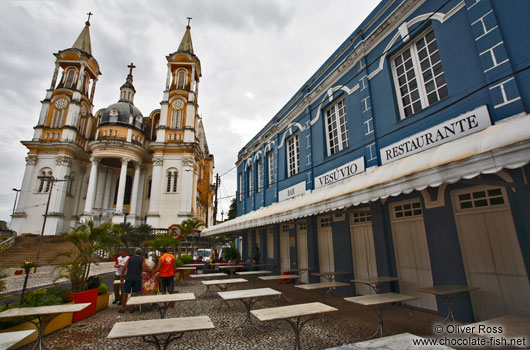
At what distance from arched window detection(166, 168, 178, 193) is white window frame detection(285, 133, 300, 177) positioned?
21.4 meters

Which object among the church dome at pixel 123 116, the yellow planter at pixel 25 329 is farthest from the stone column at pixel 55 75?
the yellow planter at pixel 25 329

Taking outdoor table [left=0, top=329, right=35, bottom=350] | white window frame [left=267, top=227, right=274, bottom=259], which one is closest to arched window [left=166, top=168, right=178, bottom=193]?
white window frame [left=267, top=227, right=274, bottom=259]

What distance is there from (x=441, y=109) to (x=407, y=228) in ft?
9.54

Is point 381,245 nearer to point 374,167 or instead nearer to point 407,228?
point 407,228

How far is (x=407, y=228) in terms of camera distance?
6566 mm

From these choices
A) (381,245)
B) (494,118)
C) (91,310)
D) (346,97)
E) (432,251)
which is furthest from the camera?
(346,97)

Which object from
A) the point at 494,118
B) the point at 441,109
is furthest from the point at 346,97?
the point at 494,118

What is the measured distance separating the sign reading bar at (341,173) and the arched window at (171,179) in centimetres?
2437

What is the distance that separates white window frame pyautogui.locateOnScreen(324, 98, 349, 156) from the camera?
30.7ft

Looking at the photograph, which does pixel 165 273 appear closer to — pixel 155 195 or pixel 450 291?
pixel 450 291

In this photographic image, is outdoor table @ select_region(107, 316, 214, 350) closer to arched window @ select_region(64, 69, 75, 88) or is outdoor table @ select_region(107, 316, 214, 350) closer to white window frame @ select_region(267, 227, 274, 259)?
white window frame @ select_region(267, 227, 274, 259)

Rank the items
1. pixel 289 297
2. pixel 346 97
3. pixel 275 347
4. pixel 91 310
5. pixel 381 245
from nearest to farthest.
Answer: pixel 275 347 → pixel 91 310 → pixel 381 245 → pixel 289 297 → pixel 346 97

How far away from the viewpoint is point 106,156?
30.3 m

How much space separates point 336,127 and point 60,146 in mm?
35165
